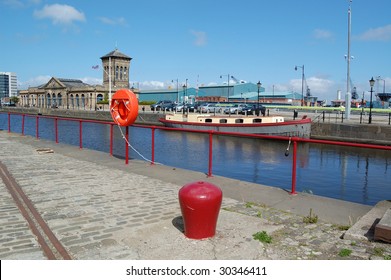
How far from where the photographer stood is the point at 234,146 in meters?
31.5

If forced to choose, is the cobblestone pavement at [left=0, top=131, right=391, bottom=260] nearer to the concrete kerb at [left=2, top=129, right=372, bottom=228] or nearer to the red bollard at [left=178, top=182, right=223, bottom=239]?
the red bollard at [left=178, top=182, right=223, bottom=239]

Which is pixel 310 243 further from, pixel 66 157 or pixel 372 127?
pixel 372 127

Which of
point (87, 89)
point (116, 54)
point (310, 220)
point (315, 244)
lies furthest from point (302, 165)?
point (116, 54)

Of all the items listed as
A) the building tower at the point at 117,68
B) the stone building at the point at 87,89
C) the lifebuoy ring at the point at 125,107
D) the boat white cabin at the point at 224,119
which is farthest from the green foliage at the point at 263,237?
the building tower at the point at 117,68

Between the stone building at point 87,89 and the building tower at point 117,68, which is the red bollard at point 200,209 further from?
the building tower at point 117,68

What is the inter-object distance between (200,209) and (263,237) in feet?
3.21

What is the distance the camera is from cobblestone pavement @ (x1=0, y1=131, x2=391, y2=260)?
483 cm

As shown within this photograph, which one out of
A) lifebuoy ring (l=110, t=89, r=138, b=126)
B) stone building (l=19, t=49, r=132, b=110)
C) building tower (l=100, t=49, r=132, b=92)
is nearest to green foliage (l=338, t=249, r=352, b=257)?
lifebuoy ring (l=110, t=89, r=138, b=126)

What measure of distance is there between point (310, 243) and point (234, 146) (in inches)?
1039

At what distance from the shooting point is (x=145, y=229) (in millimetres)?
5754

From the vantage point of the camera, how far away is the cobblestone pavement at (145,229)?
4.83m

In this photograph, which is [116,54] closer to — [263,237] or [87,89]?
[87,89]

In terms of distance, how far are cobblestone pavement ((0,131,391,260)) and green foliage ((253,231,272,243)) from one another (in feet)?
0.17
